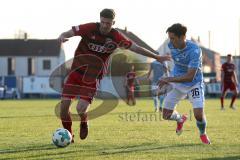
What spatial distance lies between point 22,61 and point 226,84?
235 feet

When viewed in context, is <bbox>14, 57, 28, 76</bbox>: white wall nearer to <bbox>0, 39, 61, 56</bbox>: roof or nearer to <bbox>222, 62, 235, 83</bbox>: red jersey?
<bbox>0, 39, 61, 56</bbox>: roof

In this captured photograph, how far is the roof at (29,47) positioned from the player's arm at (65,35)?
8670 centimetres

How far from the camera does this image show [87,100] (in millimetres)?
11773

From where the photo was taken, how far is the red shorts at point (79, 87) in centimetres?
1152

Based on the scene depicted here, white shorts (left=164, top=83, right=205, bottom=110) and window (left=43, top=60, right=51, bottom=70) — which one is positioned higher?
window (left=43, top=60, right=51, bottom=70)

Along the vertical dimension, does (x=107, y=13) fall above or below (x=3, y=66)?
below

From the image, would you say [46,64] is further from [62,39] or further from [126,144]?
[62,39]

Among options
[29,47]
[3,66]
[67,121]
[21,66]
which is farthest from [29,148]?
[29,47]

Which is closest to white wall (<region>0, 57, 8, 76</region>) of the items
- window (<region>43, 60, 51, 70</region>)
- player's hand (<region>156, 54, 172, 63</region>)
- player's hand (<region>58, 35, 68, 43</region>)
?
window (<region>43, 60, 51, 70</region>)

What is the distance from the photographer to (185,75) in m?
10.9

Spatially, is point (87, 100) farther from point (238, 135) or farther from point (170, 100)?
point (238, 135)

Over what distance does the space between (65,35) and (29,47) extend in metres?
89.3

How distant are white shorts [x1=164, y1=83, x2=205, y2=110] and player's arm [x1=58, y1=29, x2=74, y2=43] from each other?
236cm

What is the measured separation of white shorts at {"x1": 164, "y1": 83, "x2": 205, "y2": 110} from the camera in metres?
11.5
